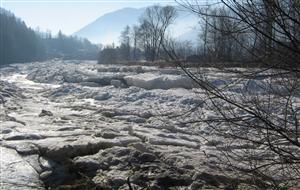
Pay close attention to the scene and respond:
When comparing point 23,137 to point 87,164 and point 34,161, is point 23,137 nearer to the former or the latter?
point 34,161

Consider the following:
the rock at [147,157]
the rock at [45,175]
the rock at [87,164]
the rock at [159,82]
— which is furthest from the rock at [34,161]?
the rock at [159,82]

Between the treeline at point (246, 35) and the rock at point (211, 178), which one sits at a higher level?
the treeline at point (246, 35)

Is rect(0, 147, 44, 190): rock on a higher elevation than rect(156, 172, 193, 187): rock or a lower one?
lower

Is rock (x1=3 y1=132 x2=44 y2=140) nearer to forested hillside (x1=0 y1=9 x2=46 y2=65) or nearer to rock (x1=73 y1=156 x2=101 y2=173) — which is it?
rock (x1=73 y1=156 x2=101 y2=173)

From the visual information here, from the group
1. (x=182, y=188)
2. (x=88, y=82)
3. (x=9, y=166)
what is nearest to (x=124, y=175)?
(x=182, y=188)

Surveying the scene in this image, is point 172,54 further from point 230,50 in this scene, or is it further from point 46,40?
point 46,40

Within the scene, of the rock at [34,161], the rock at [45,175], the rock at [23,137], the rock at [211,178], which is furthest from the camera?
the rock at [23,137]

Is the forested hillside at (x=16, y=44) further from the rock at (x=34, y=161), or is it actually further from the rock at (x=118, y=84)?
the rock at (x=34, y=161)

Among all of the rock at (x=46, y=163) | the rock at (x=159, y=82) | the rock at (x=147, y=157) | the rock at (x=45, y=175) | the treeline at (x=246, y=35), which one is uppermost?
the treeline at (x=246, y=35)

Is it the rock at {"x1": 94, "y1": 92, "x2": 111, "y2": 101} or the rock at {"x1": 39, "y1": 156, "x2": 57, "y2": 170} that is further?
the rock at {"x1": 94, "y1": 92, "x2": 111, "y2": 101}

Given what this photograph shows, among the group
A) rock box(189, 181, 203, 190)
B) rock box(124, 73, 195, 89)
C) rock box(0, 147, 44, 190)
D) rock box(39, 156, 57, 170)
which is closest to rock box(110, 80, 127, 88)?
rock box(124, 73, 195, 89)

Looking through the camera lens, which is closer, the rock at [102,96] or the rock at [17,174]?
the rock at [17,174]

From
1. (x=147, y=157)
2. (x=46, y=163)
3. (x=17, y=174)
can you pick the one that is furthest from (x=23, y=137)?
(x=147, y=157)

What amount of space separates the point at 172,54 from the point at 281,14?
38.0 inches
